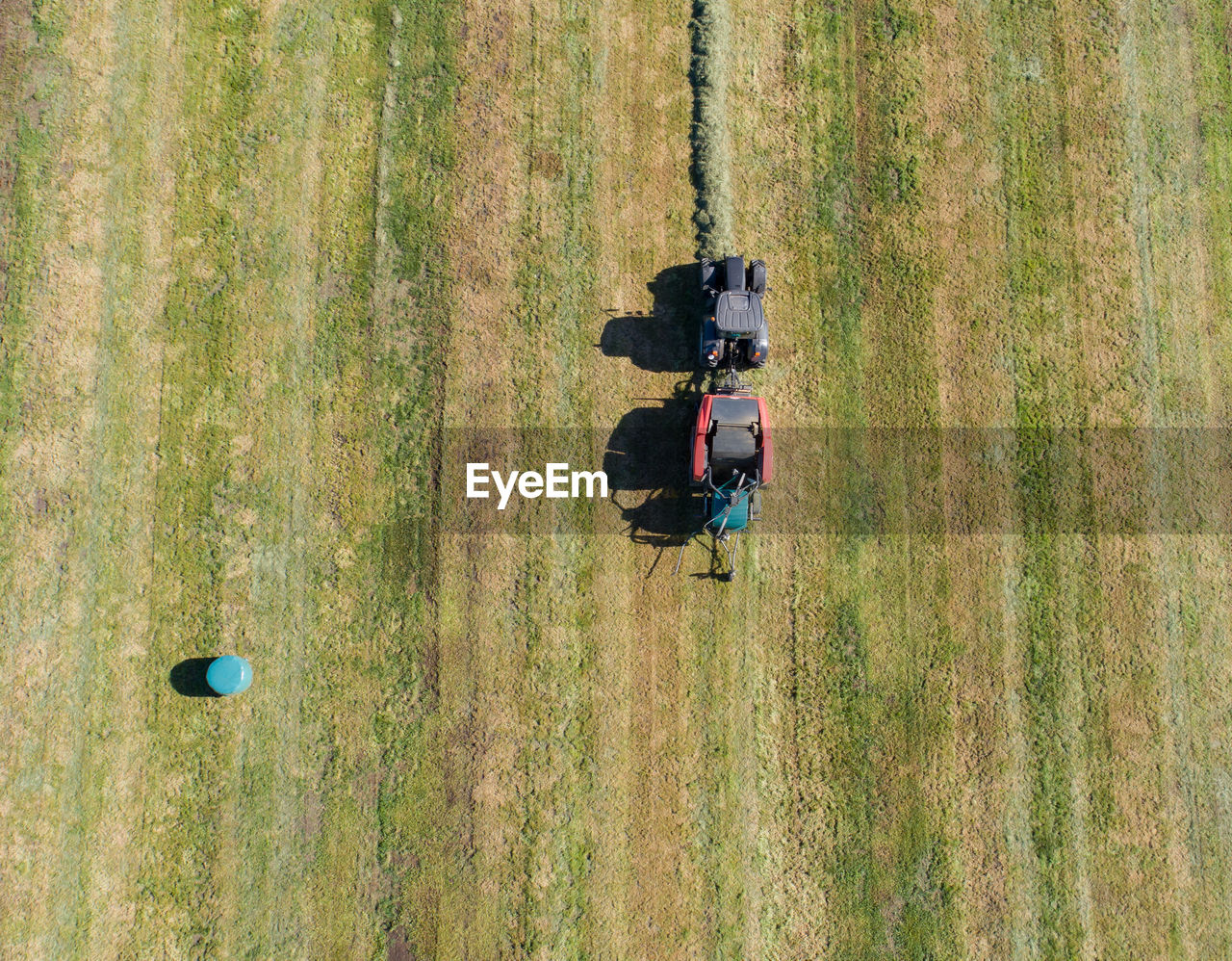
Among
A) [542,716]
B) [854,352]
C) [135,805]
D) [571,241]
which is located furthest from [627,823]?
[571,241]

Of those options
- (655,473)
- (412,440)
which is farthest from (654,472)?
(412,440)

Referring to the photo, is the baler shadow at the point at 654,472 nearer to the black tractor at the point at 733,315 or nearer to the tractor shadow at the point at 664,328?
the tractor shadow at the point at 664,328

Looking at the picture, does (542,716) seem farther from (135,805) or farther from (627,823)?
(135,805)

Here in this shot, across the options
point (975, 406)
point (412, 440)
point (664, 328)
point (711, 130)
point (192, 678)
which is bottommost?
point (192, 678)

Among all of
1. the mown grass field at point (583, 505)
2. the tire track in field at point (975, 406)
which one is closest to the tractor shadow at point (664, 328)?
the mown grass field at point (583, 505)

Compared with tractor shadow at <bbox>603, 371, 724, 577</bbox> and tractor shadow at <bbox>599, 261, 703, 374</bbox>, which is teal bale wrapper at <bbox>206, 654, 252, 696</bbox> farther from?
tractor shadow at <bbox>599, 261, 703, 374</bbox>

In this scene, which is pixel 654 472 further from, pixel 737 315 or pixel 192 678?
pixel 192 678
